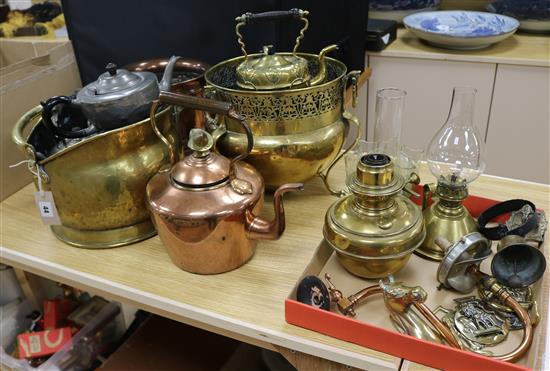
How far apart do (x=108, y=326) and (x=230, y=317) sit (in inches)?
28.5

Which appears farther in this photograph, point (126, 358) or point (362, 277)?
point (126, 358)

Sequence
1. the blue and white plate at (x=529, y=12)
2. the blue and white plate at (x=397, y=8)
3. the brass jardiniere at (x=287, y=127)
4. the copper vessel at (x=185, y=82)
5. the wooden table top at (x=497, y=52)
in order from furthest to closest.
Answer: the blue and white plate at (x=397, y=8) < the blue and white plate at (x=529, y=12) < the wooden table top at (x=497, y=52) < the copper vessel at (x=185, y=82) < the brass jardiniere at (x=287, y=127)

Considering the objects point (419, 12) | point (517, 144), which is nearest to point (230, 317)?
point (517, 144)

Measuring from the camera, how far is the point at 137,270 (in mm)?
786

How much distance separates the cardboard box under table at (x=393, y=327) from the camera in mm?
599

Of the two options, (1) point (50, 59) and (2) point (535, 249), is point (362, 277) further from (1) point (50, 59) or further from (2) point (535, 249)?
(1) point (50, 59)

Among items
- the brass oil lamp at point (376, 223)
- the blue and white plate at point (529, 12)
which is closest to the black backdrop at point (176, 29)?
the brass oil lamp at point (376, 223)

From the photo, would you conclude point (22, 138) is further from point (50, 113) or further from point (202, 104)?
point (202, 104)

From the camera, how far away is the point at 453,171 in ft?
2.92

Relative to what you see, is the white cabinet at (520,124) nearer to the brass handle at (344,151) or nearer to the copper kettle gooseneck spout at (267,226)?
the brass handle at (344,151)

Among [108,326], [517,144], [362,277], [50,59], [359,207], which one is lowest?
[108,326]

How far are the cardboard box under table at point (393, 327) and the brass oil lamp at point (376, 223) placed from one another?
0.05 m

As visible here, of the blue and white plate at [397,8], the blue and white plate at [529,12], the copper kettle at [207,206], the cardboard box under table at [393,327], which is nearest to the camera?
the cardboard box under table at [393,327]

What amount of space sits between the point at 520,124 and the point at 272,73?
4.30 feet
